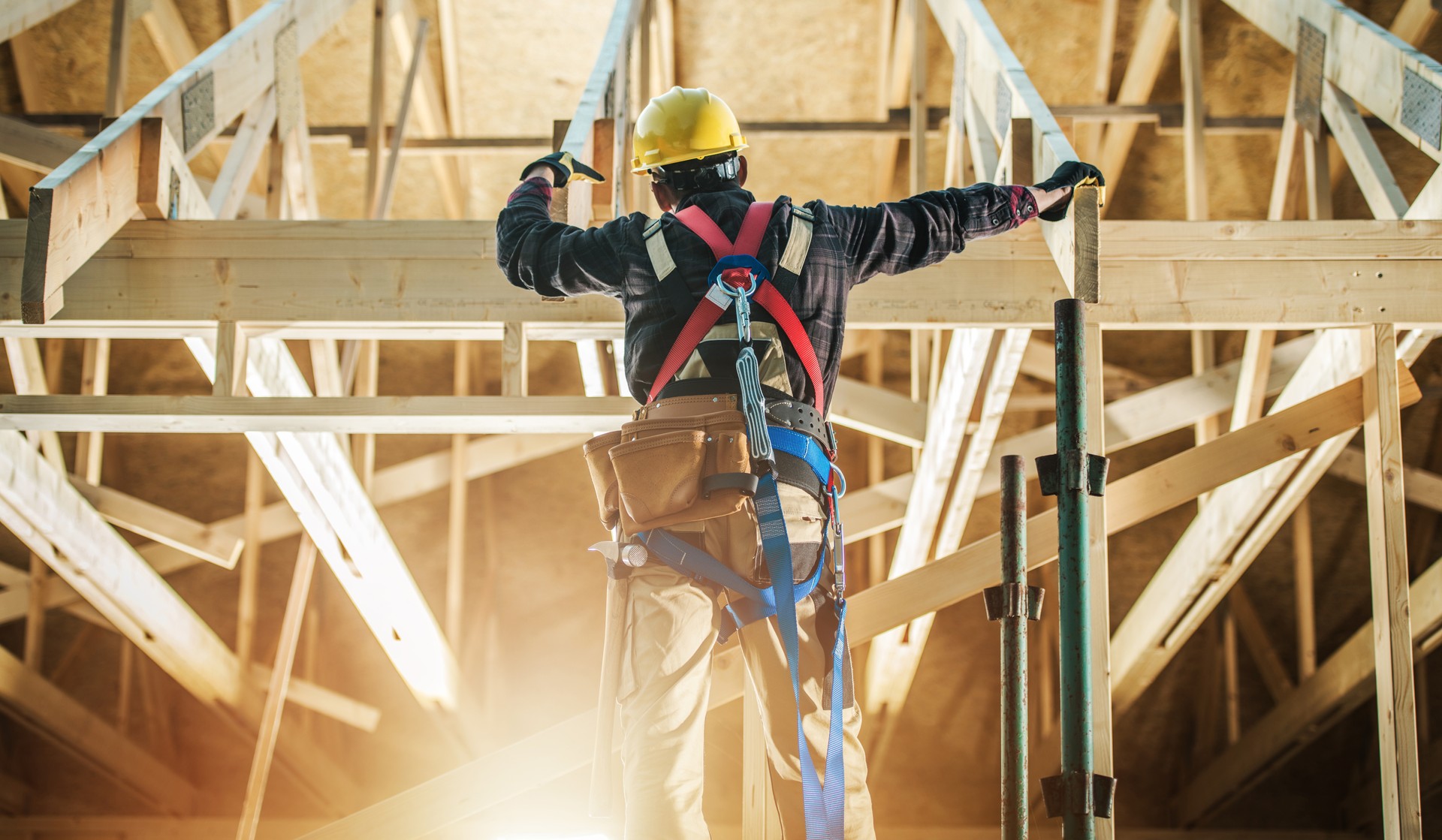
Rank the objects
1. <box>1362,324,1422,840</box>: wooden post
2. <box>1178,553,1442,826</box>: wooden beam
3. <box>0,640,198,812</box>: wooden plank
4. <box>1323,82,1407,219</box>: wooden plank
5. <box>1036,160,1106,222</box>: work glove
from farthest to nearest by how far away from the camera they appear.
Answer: <box>0,640,198,812</box>: wooden plank, <box>1178,553,1442,826</box>: wooden beam, <box>1323,82,1407,219</box>: wooden plank, <box>1362,324,1422,840</box>: wooden post, <box>1036,160,1106,222</box>: work glove

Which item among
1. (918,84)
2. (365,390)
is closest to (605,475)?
(918,84)

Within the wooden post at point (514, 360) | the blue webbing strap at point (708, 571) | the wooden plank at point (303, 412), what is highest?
the wooden post at point (514, 360)

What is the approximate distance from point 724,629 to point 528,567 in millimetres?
4693

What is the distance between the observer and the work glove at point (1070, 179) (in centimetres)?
266

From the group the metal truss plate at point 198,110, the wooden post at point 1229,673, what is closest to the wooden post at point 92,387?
the metal truss plate at point 198,110

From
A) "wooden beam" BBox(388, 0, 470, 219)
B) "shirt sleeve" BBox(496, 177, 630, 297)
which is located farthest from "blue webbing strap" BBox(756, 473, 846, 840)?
"wooden beam" BBox(388, 0, 470, 219)

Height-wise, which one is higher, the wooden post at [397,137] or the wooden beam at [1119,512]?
the wooden post at [397,137]

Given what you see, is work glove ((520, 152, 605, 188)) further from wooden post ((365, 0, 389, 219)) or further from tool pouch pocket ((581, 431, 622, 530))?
wooden post ((365, 0, 389, 219))

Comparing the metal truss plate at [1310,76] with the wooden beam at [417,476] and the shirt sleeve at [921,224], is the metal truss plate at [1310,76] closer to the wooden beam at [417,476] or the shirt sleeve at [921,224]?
the shirt sleeve at [921,224]

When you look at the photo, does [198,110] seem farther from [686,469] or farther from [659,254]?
[686,469]

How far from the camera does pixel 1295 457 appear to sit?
13.2ft

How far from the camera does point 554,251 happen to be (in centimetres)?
240

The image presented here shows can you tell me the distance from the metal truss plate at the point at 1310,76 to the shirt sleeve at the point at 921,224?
210 cm

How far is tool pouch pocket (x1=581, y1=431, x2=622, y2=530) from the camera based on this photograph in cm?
226
